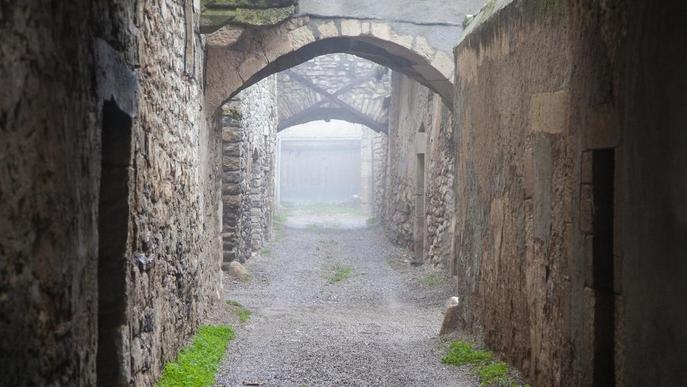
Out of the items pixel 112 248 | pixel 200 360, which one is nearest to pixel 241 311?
pixel 200 360

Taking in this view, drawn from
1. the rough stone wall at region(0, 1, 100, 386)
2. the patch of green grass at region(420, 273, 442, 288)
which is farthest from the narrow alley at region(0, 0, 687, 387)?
the patch of green grass at region(420, 273, 442, 288)

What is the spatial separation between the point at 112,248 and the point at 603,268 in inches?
91.0

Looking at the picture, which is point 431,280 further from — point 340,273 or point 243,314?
point 243,314

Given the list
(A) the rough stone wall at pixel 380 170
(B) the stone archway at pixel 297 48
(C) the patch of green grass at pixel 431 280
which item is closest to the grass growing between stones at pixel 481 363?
(B) the stone archway at pixel 297 48

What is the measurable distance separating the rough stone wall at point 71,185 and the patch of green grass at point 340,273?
20.8 ft

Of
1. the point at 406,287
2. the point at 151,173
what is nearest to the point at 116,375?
the point at 151,173

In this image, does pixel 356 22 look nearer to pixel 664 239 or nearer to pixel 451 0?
pixel 451 0

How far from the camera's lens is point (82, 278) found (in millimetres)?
2676

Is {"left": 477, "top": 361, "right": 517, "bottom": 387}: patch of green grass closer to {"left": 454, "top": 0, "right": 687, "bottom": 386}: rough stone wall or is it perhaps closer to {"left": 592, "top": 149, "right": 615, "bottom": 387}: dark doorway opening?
{"left": 454, "top": 0, "right": 687, "bottom": 386}: rough stone wall

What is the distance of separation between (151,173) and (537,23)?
2.44 metres

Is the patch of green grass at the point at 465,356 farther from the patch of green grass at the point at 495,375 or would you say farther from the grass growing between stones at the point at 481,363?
the patch of green grass at the point at 495,375

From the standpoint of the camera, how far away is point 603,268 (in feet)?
12.5

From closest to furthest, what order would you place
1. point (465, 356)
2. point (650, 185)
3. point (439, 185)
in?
1. point (650, 185)
2. point (465, 356)
3. point (439, 185)

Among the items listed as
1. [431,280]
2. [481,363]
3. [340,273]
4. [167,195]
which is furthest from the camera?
[340,273]
